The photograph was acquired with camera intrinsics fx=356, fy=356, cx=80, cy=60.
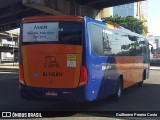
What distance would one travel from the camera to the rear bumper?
34.6ft

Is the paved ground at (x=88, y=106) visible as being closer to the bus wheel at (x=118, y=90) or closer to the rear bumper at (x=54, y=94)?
the bus wheel at (x=118, y=90)

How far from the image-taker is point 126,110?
11.5 meters

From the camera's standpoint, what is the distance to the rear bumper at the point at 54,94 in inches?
415

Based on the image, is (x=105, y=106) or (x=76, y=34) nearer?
(x=76, y=34)

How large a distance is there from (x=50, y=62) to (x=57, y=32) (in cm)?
95

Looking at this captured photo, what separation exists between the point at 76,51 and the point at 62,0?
16.4m

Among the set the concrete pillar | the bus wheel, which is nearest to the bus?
the bus wheel

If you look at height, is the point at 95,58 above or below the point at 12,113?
above

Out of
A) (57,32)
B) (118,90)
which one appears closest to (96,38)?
(57,32)

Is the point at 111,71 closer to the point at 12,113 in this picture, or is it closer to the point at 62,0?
the point at 12,113

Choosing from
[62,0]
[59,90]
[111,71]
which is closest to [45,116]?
[59,90]

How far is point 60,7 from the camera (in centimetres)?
2608

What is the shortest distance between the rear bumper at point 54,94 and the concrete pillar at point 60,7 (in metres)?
12.6

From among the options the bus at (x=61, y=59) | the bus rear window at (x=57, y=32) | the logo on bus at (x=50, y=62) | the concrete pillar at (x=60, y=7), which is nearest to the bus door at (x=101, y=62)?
the bus at (x=61, y=59)
